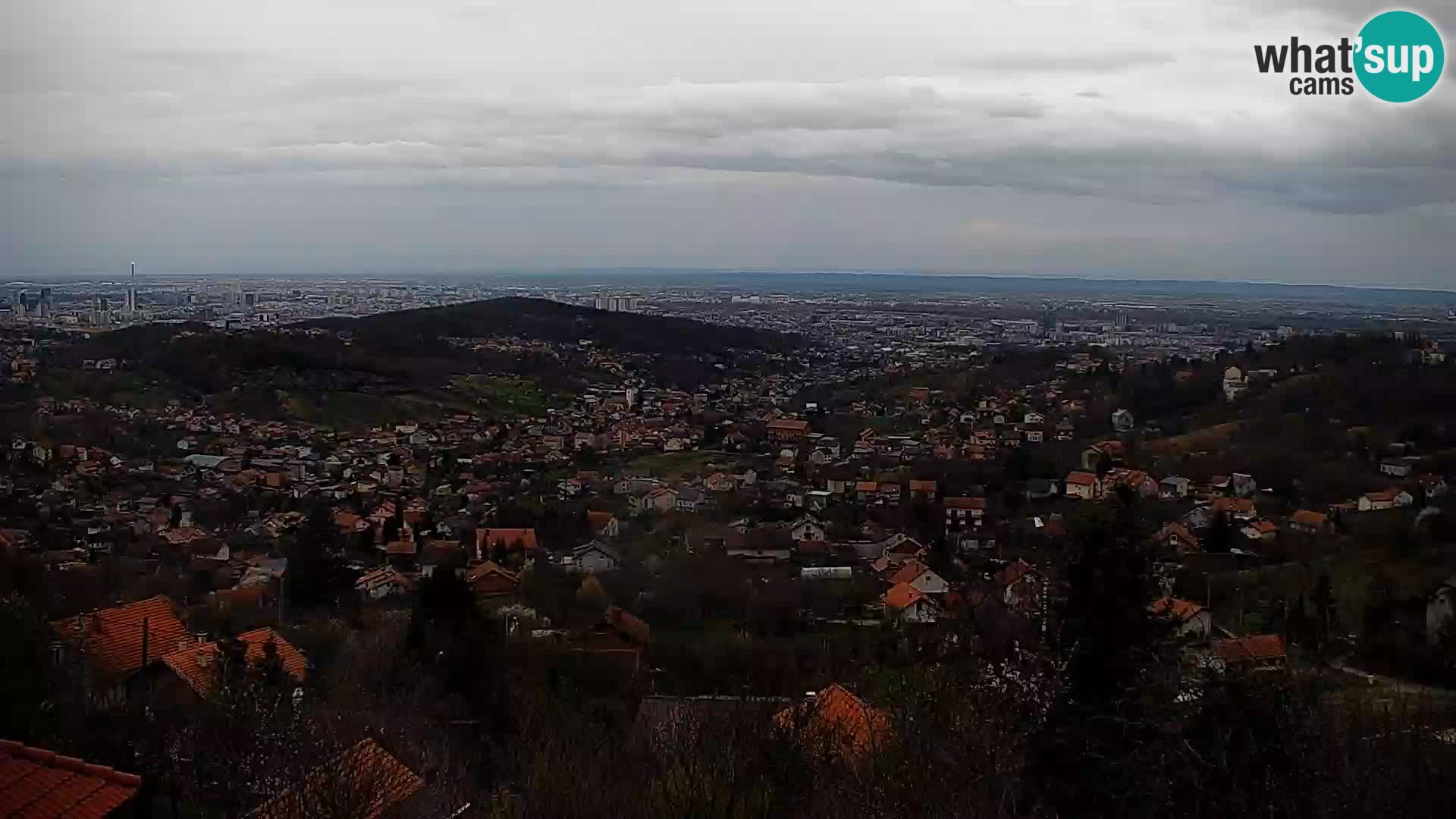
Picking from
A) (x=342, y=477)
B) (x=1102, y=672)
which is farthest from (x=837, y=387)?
(x=1102, y=672)

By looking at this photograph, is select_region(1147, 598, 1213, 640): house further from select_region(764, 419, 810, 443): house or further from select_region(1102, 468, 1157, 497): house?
select_region(764, 419, 810, 443): house

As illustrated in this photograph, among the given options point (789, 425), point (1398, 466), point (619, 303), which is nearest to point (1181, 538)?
point (1398, 466)

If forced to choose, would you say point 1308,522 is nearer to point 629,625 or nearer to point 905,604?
point 905,604

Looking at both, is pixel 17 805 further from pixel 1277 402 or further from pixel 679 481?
pixel 1277 402

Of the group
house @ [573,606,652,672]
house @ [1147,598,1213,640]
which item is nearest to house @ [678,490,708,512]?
house @ [573,606,652,672]

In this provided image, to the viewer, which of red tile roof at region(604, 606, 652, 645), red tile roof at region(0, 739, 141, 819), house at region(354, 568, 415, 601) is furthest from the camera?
house at region(354, 568, 415, 601)

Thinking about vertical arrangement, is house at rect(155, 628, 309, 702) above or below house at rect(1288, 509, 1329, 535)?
above
